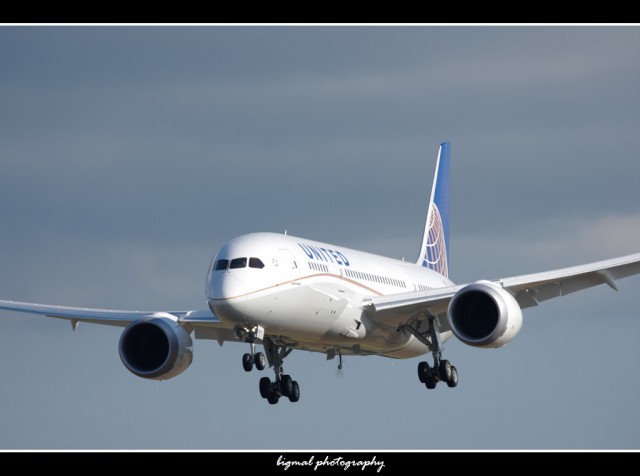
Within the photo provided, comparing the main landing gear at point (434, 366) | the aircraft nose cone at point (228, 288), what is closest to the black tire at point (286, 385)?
the main landing gear at point (434, 366)

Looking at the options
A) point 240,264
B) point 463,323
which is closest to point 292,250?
point 240,264

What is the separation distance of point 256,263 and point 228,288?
1539 mm

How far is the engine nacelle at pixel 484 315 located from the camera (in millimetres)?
51125

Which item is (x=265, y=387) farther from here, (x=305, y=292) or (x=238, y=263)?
(x=238, y=263)

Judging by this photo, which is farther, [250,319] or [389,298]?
[389,298]

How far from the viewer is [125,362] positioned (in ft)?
185

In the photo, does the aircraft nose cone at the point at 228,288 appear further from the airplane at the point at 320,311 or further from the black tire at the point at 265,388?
the black tire at the point at 265,388

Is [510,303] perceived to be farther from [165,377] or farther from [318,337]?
[165,377]

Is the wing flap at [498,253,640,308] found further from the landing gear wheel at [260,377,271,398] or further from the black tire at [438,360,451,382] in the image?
the landing gear wheel at [260,377,271,398]

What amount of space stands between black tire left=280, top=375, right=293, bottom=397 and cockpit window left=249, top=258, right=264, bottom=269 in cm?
810

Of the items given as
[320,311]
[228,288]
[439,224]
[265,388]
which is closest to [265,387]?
[265,388]

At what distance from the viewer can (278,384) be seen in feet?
181

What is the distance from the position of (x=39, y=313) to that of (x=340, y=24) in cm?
2291

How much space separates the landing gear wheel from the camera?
55.1 m
